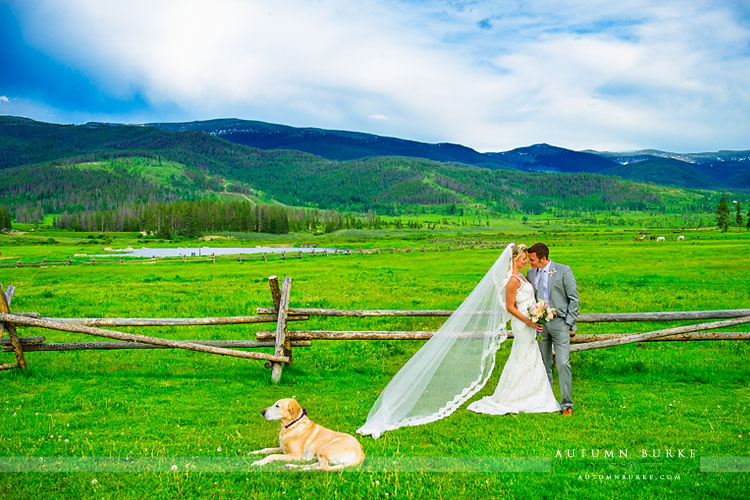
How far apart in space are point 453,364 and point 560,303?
89.4 inches

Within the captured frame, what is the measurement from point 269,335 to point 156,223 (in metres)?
184

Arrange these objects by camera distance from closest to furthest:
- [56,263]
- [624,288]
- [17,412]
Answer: [17,412] < [624,288] < [56,263]

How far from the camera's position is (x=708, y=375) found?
1128 centimetres

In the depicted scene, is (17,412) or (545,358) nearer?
(17,412)

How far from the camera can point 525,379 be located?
9047 mm

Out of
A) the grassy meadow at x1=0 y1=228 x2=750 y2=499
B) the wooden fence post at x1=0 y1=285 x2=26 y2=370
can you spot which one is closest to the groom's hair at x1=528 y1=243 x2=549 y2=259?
the grassy meadow at x1=0 y1=228 x2=750 y2=499

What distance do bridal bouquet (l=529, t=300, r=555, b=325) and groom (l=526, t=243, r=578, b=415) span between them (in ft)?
0.57

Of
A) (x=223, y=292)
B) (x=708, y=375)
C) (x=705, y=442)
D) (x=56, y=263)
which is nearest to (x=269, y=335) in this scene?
(x=705, y=442)

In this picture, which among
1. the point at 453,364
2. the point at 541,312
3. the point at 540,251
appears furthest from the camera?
the point at 453,364

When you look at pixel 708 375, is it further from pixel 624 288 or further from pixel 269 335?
pixel 624 288

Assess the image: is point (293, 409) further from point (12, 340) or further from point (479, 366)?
point (12, 340)

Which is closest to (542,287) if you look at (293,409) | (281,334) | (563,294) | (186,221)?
(563,294)

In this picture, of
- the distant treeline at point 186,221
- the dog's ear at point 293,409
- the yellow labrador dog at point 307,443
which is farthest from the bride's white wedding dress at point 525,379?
the distant treeline at point 186,221

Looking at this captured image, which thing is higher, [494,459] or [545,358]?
[545,358]
